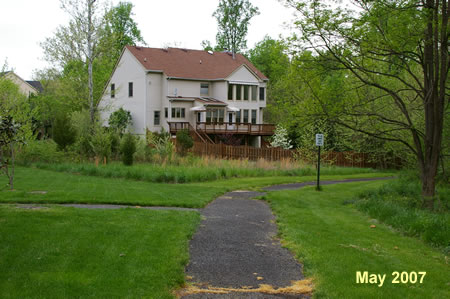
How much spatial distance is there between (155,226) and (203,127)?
34.6 meters

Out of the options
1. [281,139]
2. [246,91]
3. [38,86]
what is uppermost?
[38,86]

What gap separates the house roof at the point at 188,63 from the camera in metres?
48.1

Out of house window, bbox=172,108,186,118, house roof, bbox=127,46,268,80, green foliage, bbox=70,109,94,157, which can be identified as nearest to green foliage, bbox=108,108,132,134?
house window, bbox=172,108,186,118

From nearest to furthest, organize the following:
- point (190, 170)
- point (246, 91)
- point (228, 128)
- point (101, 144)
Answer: point (190, 170), point (101, 144), point (228, 128), point (246, 91)

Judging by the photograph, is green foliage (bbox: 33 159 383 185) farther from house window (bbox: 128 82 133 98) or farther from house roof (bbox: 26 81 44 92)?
house roof (bbox: 26 81 44 92)

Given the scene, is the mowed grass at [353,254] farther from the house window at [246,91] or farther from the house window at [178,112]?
the house window at [246,91]

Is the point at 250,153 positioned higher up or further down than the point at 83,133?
further down

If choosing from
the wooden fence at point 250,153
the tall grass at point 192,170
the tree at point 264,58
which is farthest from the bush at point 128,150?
the tree at point 264,58

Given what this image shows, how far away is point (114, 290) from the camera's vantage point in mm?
6312

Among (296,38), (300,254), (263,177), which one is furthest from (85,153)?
(300,254)

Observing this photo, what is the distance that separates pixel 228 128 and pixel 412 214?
111 feet

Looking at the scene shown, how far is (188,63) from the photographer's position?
5050 centimetres

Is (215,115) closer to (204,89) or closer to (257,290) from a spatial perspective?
(204,89)

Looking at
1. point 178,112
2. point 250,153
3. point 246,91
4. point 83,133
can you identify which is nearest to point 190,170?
point 250,153
